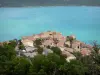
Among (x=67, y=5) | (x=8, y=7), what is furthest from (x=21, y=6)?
(x=67, y=5)

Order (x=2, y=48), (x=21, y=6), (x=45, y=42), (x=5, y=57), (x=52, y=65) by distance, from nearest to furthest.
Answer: (x=52, y=65) → (x=5, y=57) → (x=2, y=48) → (x=45, y=42) → (x=21, y=6)

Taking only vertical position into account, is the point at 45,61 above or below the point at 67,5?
below

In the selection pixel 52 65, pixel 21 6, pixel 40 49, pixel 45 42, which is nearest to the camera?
pixel 52 65

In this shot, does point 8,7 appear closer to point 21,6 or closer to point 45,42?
point 21,6

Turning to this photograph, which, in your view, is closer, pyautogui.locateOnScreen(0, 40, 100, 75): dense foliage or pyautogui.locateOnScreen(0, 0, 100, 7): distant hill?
pyautogui.locateOnScreen(0, 40, 100, 75): dense foliage

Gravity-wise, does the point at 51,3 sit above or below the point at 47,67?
above

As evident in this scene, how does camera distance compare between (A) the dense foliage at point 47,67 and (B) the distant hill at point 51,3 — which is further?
(B) the distant hill at point 51,3

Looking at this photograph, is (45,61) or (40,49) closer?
(45,61)

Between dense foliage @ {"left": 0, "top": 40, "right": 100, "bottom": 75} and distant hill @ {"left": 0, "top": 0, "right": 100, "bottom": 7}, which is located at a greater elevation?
distant hill @ {"left": 0, "top": 0, "right": 100, "bottom": 7}

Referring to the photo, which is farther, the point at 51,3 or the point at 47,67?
the point at 51,3

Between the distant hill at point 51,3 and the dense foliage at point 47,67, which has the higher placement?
the distant hill at point 51,3
